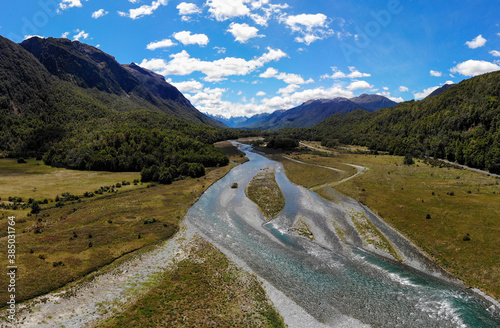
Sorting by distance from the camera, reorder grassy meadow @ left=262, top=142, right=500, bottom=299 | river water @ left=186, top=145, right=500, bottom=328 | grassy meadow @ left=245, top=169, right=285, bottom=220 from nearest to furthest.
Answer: river water @ left=186, top=145, right=500, bottom=328 → grassy meadow @ left=262, top=142, right=500, bottom=299 → grassy meadow @ left=245, top=169, right=285, bottom=220

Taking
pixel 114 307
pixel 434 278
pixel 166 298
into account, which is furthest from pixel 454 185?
pixel 114 307

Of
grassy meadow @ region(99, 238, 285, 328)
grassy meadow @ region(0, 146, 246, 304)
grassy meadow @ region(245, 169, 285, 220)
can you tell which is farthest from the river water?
grassy meadow @ region(0, 146, 246, 304)

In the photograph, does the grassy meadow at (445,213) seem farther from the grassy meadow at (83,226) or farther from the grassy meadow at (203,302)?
the grassy meadow at (83,226)

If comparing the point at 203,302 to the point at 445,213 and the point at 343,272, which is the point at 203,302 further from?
the point at 445,213

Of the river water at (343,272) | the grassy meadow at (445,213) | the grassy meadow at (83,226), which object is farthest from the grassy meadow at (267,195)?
the grassy meadow at (83,226)

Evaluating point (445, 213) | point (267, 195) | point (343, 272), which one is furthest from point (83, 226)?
point (445, 213)

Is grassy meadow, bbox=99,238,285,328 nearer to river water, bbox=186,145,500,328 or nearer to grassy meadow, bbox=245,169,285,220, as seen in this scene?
river water, bbox=186,145,500,328

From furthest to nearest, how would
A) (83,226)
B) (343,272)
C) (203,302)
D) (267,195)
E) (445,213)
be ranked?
1. (267,195)
2. (445,213)
3. (83,226)
4. (343,272)
5. (203,302)
